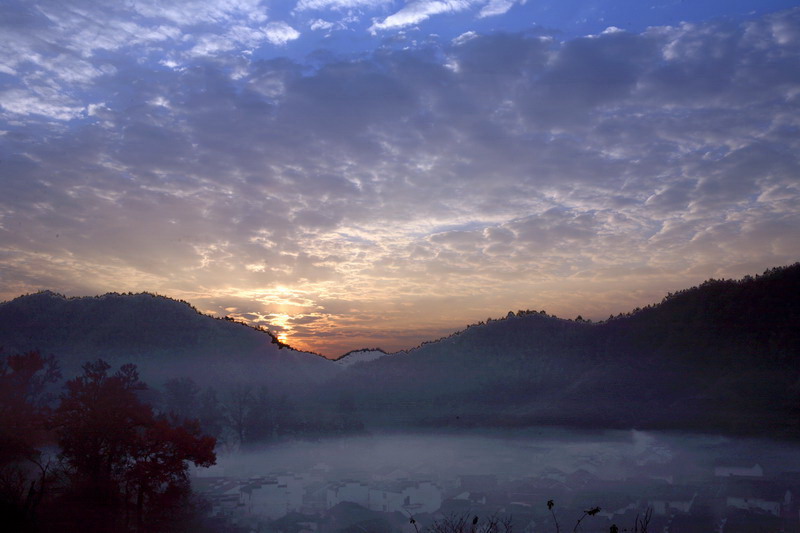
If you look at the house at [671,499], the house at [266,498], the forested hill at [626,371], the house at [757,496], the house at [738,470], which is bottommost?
the house at [266,498]

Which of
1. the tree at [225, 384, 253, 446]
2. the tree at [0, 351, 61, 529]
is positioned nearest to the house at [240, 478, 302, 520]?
the tree at [225, 384, 253, 446]

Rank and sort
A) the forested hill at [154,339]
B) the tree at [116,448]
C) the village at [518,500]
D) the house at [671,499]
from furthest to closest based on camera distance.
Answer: the forested hill at [154,339] < the house at [671,499] < the tree at [116,448] < the village at [518,500]

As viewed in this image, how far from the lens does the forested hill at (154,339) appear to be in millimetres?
44625

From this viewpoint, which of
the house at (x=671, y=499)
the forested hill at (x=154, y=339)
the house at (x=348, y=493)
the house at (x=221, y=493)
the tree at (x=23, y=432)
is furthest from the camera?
the forested hill at (x=154, y=339)

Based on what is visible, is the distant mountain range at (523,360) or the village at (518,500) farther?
the distant mountain range at (523,360)

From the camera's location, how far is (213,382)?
45.9 m

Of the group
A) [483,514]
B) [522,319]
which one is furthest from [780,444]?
[522,319]

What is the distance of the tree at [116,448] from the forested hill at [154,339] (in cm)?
1395

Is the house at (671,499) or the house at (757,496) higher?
the house at (757,496)

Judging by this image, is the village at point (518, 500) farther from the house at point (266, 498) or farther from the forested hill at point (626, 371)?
the forested hill at point (626, 371)

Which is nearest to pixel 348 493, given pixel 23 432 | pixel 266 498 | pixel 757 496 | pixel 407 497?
pixel 407 497

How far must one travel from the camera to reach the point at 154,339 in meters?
47.0

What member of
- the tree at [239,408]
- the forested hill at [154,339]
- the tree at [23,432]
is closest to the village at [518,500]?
the tree at [239,408]

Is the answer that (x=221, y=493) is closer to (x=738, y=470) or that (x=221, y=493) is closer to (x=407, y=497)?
(x=407, y=497)
